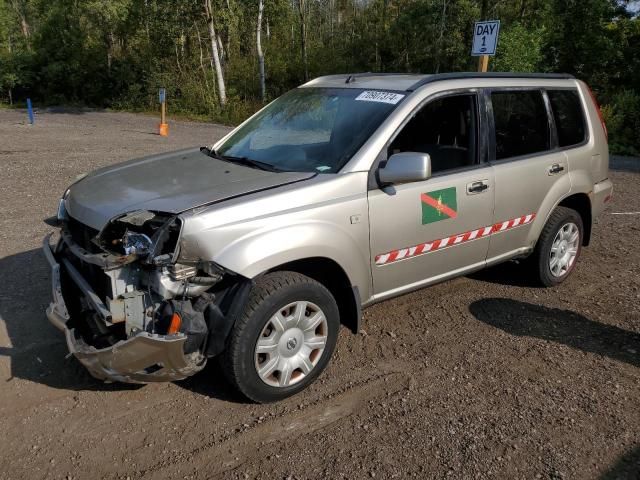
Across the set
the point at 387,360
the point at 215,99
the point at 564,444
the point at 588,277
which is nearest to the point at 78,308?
the point at 387,360

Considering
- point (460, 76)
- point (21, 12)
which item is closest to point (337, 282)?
point (460, 76)

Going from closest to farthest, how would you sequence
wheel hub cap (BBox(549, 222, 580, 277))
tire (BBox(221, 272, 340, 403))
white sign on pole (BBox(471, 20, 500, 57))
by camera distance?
tire (BBox(221, 272, 340, 403)), wheel hub cap (BBox(549, 222, 580, 277)), white sign on pole (BBox(471, 20, 500, 57))

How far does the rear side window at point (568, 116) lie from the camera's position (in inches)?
191

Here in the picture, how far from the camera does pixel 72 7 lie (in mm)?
33438

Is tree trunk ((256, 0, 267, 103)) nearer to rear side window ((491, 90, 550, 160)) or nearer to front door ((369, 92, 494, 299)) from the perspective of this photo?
rear side window ((491, 90, 550, 160))

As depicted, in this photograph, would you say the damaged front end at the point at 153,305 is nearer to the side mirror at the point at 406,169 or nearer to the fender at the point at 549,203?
the side mirror at the point at 406,169

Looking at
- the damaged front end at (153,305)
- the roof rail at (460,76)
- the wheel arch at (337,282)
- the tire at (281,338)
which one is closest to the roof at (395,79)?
the roof rail at (460,76)

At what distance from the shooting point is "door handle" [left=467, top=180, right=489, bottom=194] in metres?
4.02

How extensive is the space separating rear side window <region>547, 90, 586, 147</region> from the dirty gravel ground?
141 centimetres

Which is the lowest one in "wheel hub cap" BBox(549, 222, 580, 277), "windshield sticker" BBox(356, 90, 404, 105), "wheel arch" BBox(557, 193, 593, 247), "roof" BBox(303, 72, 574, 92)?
"wheel hub cap" BBox(549, 222, 580, 277)

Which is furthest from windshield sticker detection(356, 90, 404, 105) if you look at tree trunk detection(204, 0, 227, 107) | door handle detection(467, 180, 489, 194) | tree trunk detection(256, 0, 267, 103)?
tree trunk detection(256, 0, 267, 103)

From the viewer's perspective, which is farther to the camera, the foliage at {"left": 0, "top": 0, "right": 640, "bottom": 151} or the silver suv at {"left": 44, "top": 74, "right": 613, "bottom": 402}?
the foliage at {"left": 0, "top": 0, "right": 640, "bottom": 151}

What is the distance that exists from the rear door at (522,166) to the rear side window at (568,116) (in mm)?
112

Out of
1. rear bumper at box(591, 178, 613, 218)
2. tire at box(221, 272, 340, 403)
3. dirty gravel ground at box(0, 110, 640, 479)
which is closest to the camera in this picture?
dirty gravel ground at box(0, 110, 640, 479)
